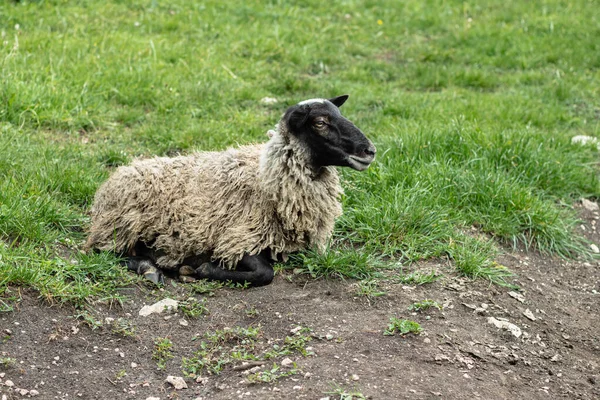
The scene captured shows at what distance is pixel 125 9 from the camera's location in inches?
440

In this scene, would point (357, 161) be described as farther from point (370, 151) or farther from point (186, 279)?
point (186, 279)

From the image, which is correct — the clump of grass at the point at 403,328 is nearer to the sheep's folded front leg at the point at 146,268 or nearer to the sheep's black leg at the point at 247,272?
the sheep's black leg at the point at 247,272

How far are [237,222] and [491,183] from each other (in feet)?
8.57

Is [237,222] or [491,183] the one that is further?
[491,183]

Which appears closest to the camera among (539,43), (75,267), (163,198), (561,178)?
(75,267)

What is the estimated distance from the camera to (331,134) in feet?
18.6

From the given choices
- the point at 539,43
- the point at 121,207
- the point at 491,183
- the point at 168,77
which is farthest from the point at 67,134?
the point at 539,43

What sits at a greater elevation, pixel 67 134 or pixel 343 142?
pixel 343 142

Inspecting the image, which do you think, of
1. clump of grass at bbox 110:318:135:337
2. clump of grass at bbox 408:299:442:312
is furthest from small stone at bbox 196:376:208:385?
clump of grass at bbox 408:299:442:312

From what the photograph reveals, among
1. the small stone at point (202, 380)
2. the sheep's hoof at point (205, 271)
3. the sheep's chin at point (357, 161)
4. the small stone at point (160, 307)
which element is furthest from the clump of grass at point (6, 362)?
the sheep's chin at point (357, 161)

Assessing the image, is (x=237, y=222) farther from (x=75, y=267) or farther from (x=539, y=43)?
(x=539, y=43)

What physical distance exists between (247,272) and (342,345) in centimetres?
106

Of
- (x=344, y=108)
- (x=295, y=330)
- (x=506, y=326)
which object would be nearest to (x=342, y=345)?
(x=295, y=330)

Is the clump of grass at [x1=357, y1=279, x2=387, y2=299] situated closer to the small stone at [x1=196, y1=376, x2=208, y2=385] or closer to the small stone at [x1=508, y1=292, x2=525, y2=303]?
the small stone at [x1=508, y1=292, x2=525, y2=303]
